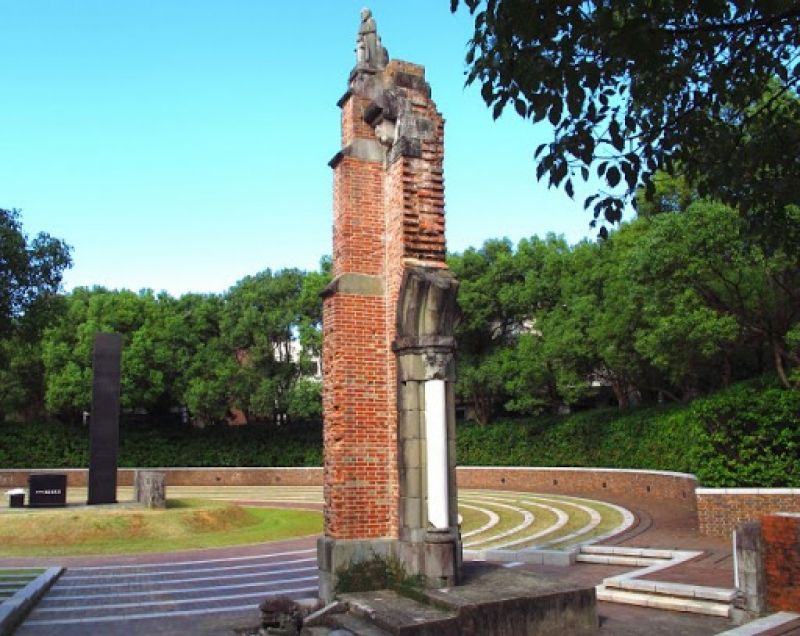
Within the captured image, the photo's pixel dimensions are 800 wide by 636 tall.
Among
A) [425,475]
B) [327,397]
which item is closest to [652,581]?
[425,475]

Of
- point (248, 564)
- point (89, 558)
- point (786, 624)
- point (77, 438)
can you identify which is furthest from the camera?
point (77, 438)

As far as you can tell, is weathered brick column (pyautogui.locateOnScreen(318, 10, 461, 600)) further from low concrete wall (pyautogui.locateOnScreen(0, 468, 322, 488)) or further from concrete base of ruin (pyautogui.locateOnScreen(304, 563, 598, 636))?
low concrete wall (pyautogui.locateOnScreen(0, 468, 322, 488))

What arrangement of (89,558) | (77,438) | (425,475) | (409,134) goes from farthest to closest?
1. (77,438)
2. (89,558)
3. (409,134)
4. (425,475)

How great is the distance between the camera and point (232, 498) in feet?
102

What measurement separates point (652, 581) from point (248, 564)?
329 inches

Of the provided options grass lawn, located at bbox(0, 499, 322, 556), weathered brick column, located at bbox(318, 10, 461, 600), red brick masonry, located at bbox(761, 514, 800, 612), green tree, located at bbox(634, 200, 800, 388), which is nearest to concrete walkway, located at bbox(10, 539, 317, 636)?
grass lawn, located at bbox(0, 499, 322, 556)

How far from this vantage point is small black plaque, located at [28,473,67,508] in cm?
2253

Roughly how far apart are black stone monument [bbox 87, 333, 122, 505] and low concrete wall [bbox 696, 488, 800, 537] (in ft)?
54.2

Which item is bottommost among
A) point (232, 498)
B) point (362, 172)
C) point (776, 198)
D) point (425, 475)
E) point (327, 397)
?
point (232, 498)

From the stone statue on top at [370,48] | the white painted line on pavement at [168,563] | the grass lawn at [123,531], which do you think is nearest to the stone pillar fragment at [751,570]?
the stone statue on top at [370,48]

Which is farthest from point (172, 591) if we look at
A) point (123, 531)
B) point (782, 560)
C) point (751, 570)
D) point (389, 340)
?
point (782, 560)

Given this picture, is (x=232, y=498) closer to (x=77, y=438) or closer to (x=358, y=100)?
(x=77, y=438)

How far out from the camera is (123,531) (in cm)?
1962

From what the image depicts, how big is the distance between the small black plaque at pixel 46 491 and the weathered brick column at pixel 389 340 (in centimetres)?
1561
